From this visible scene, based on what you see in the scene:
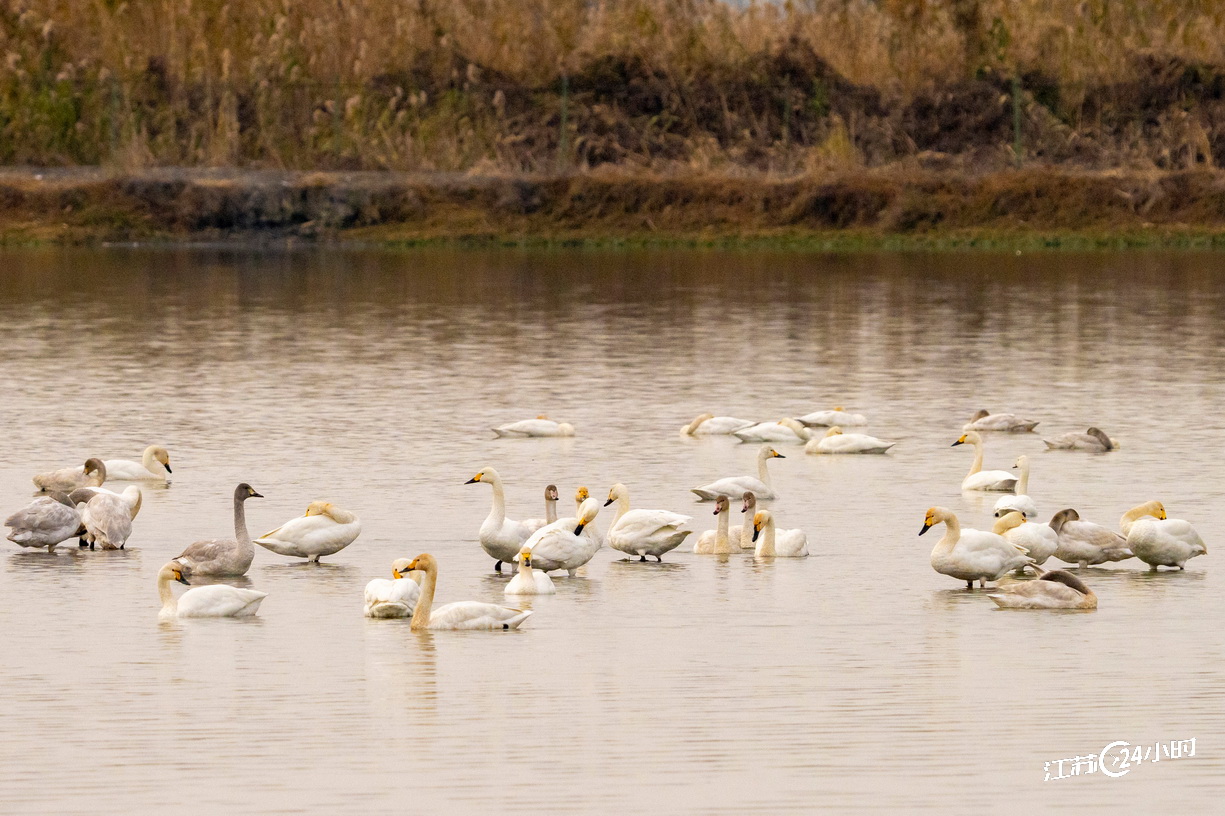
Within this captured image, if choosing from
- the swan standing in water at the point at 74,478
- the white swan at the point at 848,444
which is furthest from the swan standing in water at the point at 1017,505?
the swan standing in water at the point at 74,478

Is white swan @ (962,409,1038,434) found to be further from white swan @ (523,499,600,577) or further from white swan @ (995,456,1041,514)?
white swan @ (523,499,600,577)

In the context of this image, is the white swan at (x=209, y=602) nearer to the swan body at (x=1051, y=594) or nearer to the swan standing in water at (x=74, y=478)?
the swan body at (x=1051, y=594)

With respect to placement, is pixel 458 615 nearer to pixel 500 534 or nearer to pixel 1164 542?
pixel 500 534

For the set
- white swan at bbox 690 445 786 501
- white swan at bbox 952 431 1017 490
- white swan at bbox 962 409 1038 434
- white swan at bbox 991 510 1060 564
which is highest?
white swan at bbox 991 510 1060 564

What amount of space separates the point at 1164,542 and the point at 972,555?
4.51 ft

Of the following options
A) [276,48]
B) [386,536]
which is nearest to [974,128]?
[276,48]

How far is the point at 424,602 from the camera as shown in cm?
1427

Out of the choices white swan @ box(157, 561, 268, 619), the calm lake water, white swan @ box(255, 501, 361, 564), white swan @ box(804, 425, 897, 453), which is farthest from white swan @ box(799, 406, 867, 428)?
white swan @ box(157, 561, 268, 619)

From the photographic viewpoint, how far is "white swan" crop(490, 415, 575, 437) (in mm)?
23500

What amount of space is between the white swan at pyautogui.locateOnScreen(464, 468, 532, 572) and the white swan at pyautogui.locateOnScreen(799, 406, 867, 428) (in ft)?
25.9

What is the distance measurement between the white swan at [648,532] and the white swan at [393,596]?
7.67 feet

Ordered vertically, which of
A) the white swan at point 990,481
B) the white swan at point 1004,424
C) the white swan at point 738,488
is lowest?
the white swan at point 1004,424

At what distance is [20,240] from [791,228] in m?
16.7

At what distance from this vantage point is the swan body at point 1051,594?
14.7m
